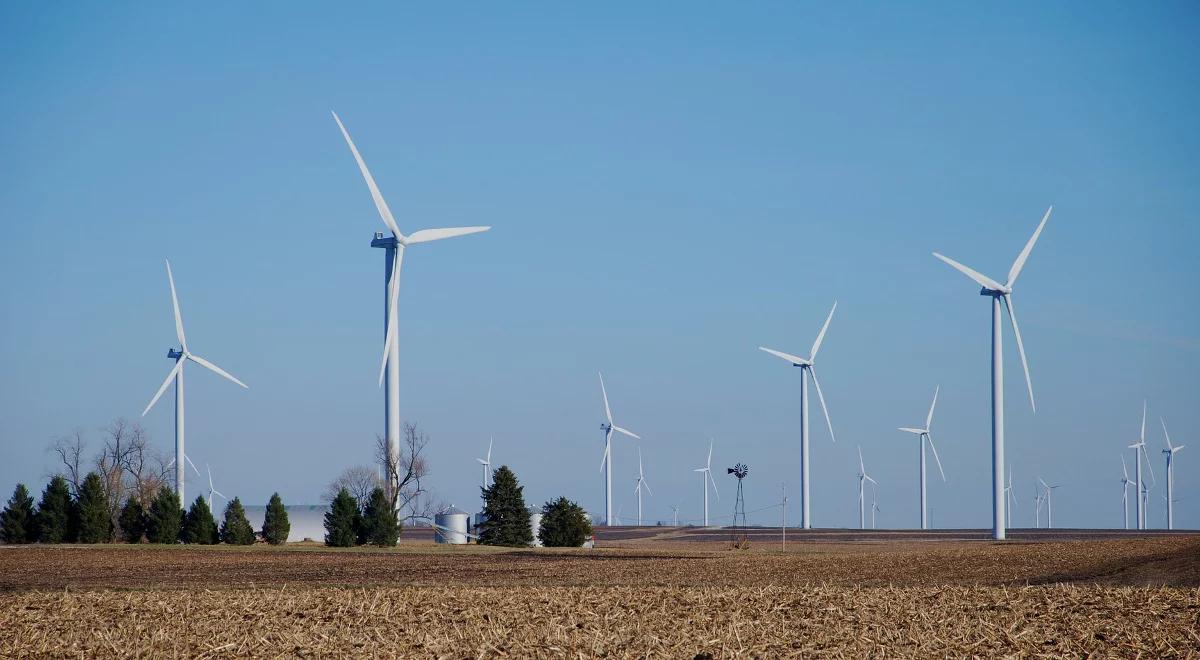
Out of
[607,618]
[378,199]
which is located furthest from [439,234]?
[607,618]

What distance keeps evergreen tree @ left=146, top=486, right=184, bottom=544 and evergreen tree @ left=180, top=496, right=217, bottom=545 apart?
1.79 feet

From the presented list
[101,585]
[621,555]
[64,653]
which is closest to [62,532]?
[621,555]

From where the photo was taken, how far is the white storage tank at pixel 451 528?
82.4 metres

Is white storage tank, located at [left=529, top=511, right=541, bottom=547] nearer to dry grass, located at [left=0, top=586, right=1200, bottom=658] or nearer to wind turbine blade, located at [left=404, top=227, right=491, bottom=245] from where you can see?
wind turbine blade, located at [left=404, top=227, right=491, bottom=245]

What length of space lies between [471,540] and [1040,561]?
4516 cm

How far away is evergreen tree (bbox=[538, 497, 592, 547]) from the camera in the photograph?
72188 millimetres

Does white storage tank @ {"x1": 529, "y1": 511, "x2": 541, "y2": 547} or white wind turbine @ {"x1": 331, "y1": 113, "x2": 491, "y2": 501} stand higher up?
white wind turbine @ {"x1": 331, "y1": 113, "x2": 491, "y2": 501}

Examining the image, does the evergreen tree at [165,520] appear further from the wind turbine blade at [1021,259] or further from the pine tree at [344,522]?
the wind turbine blade at [1021,259]

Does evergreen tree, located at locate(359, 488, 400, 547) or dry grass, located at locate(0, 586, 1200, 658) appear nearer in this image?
dry grass, located at locate(0, 586, 1200, 658)

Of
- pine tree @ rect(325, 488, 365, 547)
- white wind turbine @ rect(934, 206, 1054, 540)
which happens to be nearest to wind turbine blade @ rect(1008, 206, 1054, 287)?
white wind turbine @ rect(934, 206, 1054, 540)

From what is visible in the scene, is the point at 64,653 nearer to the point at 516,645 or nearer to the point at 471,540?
the point at 516,645

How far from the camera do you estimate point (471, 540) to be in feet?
279

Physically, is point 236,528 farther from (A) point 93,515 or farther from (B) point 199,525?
(A) point 93,515

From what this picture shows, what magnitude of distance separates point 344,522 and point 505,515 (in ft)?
29.4
